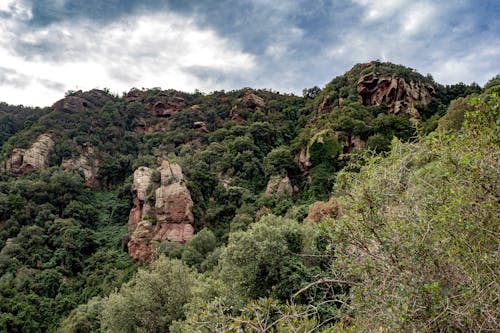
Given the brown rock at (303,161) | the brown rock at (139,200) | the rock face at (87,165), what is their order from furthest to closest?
the rock face at (87,165)
the brown rock at (303,161)
the brown rock at (139,200)

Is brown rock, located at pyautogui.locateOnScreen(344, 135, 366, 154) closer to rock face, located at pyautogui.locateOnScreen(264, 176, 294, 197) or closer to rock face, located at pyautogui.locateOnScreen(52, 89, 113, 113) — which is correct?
rock face, located at pyautogui.locateOnScreen(264, 176, 294, 197)

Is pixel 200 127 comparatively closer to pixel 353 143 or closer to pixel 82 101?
pixel 82 101

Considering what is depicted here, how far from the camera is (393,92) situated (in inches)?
1959

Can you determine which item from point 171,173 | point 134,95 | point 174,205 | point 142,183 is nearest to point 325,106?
point 171,173

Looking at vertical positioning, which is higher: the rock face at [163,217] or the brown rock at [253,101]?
the brown rock at [253,101]

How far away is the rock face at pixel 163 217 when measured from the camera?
3809 centimetres

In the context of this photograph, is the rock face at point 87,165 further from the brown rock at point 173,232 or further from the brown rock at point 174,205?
the brown rock at point 173,232

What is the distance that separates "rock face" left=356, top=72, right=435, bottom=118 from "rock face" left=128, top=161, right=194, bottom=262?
34.0 metres

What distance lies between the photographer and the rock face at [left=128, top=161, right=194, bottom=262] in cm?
3809

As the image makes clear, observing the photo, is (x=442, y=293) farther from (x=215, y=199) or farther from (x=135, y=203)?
(x=135, y=203)

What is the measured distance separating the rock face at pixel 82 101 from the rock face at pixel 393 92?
65.1m

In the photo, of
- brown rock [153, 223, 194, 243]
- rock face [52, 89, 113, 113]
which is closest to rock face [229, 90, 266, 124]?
rock face [52, 89, 113, 113]

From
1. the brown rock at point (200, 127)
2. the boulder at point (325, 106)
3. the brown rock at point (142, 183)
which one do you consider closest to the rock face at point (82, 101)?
the brown rock at point (200, 127)

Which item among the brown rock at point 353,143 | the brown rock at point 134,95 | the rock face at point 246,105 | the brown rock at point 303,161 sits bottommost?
the brown rock at point 303,161
